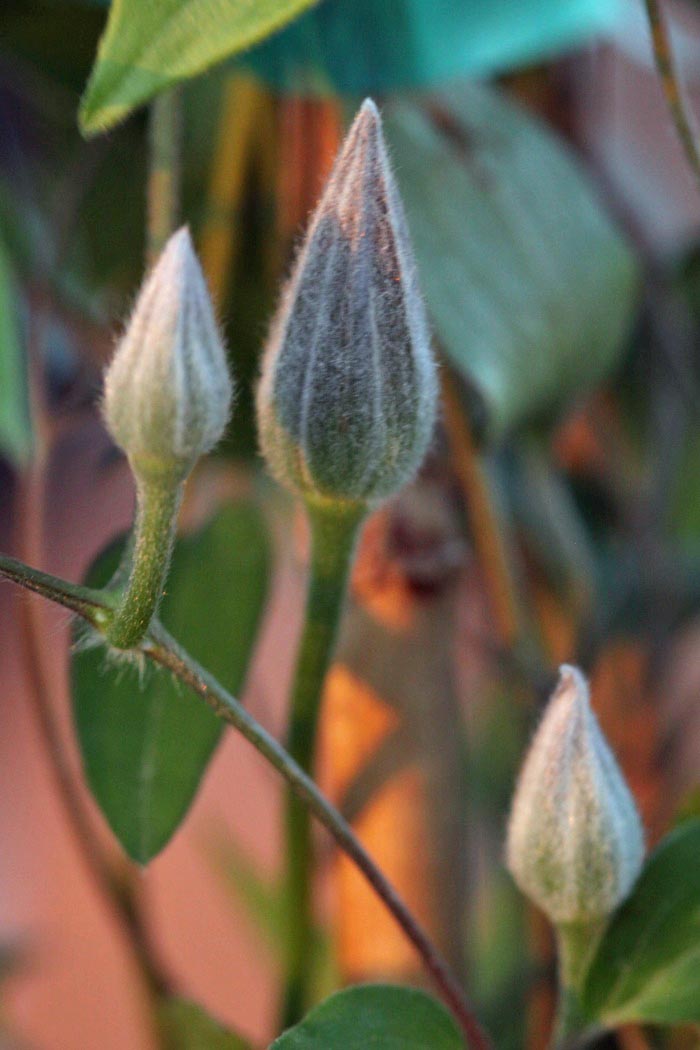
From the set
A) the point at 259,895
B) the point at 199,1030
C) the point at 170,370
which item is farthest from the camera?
the point at 259,895

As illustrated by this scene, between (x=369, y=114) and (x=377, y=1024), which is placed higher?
(x=369, y=114)

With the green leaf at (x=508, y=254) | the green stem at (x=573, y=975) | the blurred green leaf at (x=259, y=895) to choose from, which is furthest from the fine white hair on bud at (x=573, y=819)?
the blurred green leaf at (x=259, y=895)

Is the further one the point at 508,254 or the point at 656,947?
the point at 508,254

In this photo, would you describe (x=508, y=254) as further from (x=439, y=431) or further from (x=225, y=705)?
(x=225, y=705)

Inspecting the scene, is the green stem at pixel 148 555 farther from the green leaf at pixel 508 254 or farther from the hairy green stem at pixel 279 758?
the green leaf at pixel 508 254

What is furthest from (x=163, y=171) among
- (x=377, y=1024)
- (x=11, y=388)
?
(x=377, y=1024)

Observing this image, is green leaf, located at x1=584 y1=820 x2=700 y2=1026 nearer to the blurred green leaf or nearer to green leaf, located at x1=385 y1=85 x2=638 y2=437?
green leaf, located at x1=385 y1=85 x2=638 y2=437
